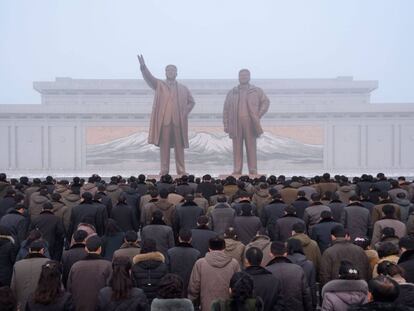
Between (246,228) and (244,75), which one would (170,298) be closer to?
(246,228)

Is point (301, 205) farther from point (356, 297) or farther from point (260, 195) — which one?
point (356, 297)

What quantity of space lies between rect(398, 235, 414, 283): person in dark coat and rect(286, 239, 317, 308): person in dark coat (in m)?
0.73

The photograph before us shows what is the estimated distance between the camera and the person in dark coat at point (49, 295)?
3945 millimetres

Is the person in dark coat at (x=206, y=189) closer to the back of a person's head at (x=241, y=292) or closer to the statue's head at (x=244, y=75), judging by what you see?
the back of a person's head at (x=241, y=292)

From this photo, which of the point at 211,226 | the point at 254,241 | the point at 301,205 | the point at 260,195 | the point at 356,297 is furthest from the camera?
the point at 260,195

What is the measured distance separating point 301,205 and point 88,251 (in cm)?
385

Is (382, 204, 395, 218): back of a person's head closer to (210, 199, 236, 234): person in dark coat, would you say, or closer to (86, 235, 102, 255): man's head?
(210, 199, 236, 234): person in dark coat

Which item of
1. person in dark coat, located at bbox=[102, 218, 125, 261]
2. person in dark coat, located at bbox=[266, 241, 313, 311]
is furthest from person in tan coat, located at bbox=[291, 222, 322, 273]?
person in dark coat, located at bbox=[102, 218, 125, 261]

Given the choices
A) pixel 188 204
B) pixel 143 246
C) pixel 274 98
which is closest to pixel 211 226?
pixel 188 204

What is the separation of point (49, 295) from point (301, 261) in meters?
2.14

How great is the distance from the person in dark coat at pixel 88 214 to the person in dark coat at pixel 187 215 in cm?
95

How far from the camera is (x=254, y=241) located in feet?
17.9

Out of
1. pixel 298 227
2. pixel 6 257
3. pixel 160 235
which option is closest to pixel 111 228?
pixel 160 235

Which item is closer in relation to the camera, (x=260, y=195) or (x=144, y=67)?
(x=260, y=195)
